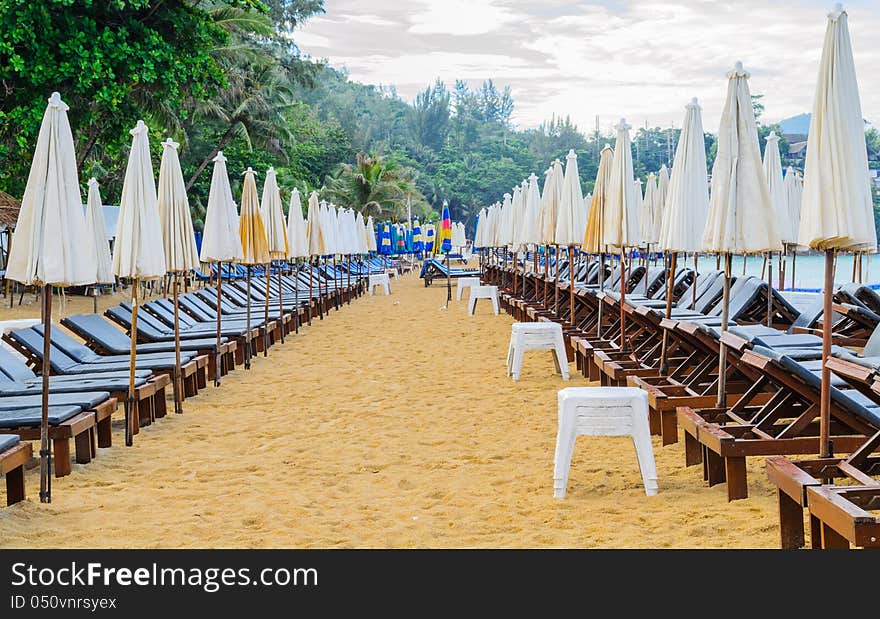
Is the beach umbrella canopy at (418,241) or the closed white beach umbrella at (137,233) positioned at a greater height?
the beach umbrella canopy at (418,241)

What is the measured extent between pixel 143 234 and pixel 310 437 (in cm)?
185

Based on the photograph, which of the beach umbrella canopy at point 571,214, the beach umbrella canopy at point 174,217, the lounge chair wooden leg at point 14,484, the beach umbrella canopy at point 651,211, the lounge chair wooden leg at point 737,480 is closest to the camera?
the lounge chair wooden leg at point 737,480

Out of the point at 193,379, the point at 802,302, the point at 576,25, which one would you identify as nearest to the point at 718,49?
the point at 576,25

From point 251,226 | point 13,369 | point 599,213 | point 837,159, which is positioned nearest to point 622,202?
point 599,213

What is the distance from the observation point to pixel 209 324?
1077 cm

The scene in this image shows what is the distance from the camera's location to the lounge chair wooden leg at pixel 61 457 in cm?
514

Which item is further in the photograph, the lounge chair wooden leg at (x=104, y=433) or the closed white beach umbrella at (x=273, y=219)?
the closed white beach umbrella at (x=273, y=219)

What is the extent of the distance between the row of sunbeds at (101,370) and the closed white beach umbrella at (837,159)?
12.6 feet

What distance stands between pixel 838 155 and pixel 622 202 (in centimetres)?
448

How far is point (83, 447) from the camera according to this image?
555cm

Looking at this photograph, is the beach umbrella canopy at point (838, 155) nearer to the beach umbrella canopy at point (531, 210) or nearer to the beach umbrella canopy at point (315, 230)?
the beach umbrella canopy at point (531, 210)

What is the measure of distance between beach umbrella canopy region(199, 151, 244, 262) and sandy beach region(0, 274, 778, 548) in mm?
1401

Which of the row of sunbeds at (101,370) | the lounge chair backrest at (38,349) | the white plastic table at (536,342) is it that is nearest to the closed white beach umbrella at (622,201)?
the white plastic table at (536,342)

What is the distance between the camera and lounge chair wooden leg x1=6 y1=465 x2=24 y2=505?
461cm
